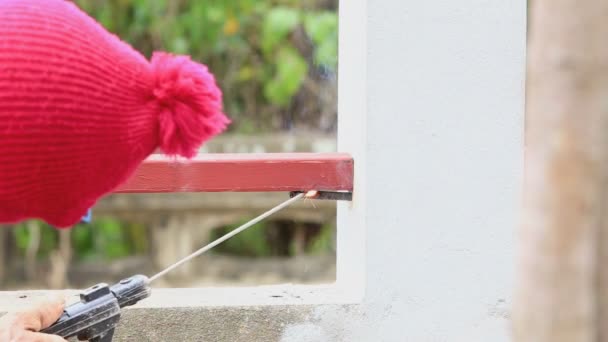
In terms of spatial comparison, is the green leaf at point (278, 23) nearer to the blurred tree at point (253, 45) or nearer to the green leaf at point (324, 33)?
the blurred tree at point (253, 45)

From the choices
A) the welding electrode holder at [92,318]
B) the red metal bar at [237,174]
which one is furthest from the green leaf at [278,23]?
the welding electrode holder at [92,318]

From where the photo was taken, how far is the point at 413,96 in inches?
105

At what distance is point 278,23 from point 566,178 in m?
5.87

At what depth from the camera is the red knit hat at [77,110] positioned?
1.57 meters

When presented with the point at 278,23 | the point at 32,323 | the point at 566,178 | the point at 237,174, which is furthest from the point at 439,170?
the point at 278,23

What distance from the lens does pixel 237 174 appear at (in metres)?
2.73

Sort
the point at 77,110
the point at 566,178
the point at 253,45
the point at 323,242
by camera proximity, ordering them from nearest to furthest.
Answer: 1. the point at 566,178
2. the point at 77,110
3. the point at 253,45
4. the point at 323,242

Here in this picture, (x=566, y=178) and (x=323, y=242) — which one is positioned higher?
(x=566, y=178)

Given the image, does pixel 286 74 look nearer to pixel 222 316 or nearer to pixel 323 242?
pixel 323 242

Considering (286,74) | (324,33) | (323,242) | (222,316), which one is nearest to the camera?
(222,316)

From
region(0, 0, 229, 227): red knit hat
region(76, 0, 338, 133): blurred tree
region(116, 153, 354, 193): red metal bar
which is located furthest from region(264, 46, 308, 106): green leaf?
region(0, 0, 229, 227): red knit hat

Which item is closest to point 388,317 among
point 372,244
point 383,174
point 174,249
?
point 372,244

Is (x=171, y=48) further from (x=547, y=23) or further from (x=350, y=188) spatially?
(x=547, y=23)

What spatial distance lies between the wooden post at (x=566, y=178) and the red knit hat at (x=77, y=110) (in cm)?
58
